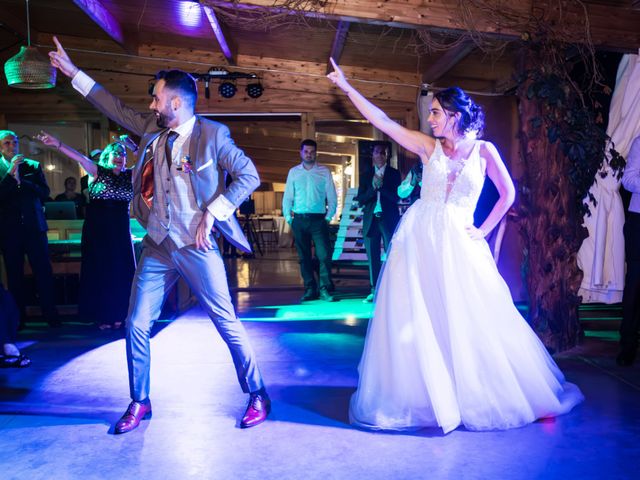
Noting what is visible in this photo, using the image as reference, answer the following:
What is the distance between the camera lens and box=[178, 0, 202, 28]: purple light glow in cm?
739

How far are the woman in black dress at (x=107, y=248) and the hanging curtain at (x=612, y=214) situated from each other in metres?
4.14

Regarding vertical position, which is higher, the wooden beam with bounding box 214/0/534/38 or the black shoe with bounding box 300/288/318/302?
the wooden beam with bounding box 214/0/534/38

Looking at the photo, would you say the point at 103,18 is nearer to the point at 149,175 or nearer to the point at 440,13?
the point at 440,13

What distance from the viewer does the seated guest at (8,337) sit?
3988 mm

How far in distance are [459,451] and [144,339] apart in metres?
1.46

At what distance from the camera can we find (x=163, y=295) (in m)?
2.86

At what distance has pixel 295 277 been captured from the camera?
363 inches

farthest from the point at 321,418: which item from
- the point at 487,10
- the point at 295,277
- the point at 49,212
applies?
the point at 295,277

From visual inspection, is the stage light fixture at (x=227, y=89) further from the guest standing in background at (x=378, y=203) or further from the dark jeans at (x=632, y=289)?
the dark jeans at (x=632, y=289)

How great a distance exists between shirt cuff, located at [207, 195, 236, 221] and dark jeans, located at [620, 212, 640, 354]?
8.70ft

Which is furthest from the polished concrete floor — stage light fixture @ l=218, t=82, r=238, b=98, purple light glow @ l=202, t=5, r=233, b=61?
stage light fixture @ l=218, t=82, r=238, b=98

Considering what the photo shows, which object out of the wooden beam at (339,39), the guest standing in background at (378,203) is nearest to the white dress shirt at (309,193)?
the guest standing in background at (378,203)

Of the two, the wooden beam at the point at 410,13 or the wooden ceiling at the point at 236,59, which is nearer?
the wooden beam at the point at 410,13

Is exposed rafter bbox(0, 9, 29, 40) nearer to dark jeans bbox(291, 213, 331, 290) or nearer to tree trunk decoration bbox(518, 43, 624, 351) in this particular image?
dark jeans bbox(291, 213, 331, 290)
